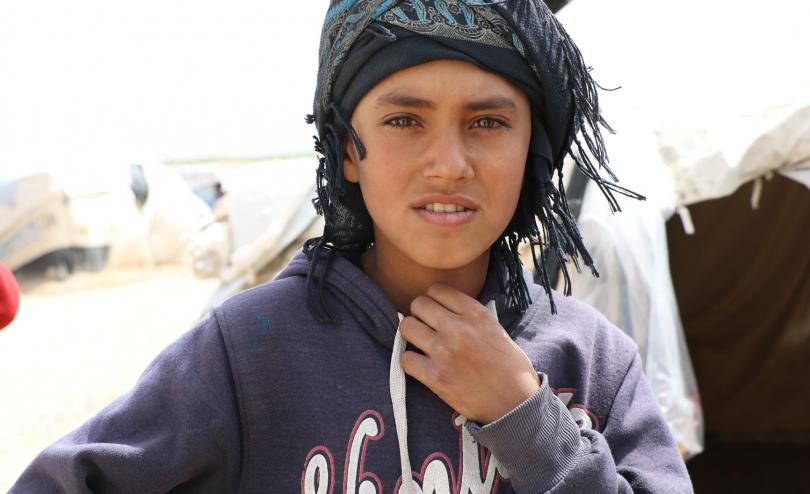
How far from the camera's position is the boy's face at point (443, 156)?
1211mm

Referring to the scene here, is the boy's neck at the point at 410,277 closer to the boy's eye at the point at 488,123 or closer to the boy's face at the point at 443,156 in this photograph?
the boy's face at the point at 443,156

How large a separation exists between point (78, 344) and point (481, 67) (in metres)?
8.20

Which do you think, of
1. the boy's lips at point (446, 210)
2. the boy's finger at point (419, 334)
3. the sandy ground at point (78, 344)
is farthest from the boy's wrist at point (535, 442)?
the sandy ground at point (78, 344)

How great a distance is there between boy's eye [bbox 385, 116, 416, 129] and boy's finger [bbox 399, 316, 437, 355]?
9.9 inches

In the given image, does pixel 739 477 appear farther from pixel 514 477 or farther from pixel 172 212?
pixel 172 212

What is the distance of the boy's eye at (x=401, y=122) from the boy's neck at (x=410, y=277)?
0.67 ft

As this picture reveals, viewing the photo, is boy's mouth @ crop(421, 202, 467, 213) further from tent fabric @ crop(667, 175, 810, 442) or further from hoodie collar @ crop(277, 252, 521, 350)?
tent fabric @ crop(667, 175, 810, 442)

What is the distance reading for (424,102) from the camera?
1212mm

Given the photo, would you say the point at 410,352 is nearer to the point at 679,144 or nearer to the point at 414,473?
the point at 414,473

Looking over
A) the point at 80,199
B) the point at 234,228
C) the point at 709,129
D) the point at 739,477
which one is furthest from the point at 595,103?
the point at 80,199

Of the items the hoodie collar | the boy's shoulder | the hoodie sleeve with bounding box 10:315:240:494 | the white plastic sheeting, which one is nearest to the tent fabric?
the white plastic sheeting

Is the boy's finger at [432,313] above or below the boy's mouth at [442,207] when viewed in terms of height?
below

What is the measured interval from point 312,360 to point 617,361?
440 millimetres

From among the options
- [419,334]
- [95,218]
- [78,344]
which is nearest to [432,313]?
[419,334]
